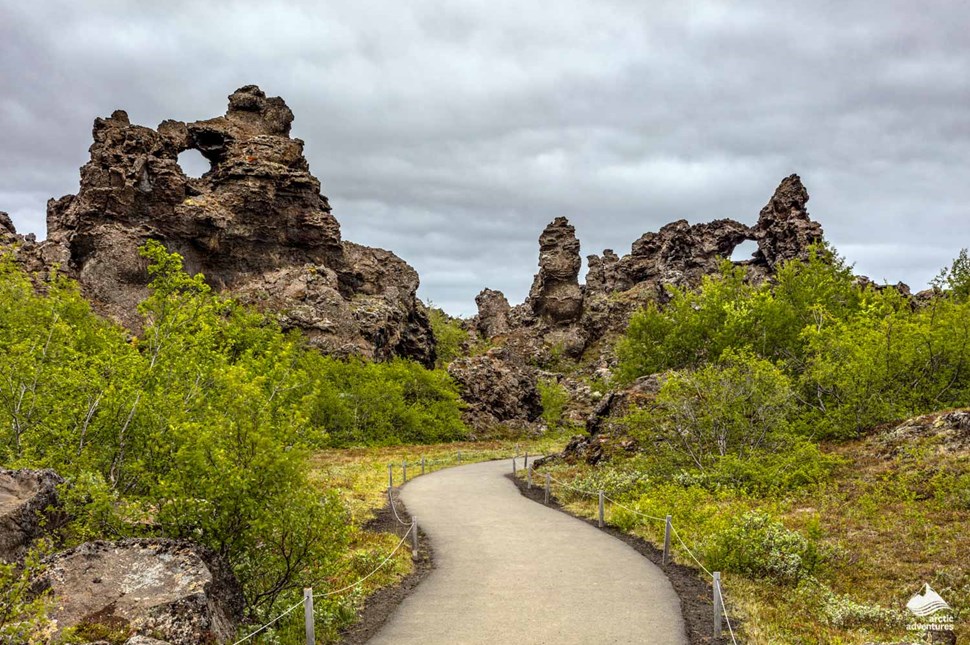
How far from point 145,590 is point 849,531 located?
46.9ft

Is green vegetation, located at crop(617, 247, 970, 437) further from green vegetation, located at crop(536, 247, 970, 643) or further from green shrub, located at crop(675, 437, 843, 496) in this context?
green shrub, located at crop(675, 437, 843, 496)

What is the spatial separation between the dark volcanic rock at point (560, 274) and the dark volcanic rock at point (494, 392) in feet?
157

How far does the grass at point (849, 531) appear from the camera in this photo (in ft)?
29.5

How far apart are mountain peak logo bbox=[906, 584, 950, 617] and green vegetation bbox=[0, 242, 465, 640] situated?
8.81 m

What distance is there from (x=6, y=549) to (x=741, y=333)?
33437 millimetres

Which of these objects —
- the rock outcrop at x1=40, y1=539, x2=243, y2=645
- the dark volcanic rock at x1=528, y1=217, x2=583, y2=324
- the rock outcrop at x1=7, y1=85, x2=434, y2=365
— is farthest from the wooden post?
the dark volcanic rock at x1=528, y1=217, x2=583, y2=324

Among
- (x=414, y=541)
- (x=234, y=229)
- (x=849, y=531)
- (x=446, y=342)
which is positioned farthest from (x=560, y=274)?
(x=414, y=541)

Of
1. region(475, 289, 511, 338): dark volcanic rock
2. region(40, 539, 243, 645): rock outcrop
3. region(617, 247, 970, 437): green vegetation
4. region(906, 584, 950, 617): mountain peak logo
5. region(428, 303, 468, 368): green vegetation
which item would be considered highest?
region(475, 289, 511, 338): dark volcanic rock

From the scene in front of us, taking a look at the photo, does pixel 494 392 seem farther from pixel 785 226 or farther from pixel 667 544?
pixel 785 226

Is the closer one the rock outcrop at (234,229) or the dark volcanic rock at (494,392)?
the dark volcanic rock at (494,392)

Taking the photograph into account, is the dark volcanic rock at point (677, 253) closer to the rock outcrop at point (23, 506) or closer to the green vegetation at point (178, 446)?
the green vegetation at point (178, 446)

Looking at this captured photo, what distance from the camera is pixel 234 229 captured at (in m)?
71.7

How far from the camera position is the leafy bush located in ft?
36.6

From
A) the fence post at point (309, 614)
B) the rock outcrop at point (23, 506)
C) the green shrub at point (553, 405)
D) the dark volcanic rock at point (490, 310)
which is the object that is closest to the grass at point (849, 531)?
the fence post at point (309, 614)
